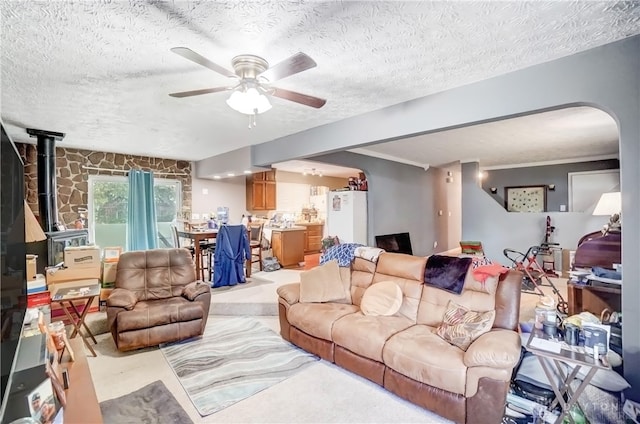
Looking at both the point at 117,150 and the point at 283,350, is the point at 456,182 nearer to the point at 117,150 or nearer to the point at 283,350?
the point at 283,350

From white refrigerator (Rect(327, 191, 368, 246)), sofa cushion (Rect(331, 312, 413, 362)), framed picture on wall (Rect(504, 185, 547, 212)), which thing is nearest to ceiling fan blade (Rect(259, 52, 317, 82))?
sofa cushion (Rect(331, 312, 413, 362))

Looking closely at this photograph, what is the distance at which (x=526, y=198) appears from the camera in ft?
24.8

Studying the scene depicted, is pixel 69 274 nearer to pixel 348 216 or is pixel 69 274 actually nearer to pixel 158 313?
pixel 158 313

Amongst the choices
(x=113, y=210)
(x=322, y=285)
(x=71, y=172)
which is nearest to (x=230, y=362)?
(x=322, y=285)

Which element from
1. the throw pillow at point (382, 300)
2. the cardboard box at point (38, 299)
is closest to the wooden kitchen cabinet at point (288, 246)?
the throw pillow at point (382, 300)

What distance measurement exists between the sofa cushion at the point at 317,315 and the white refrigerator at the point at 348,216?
243cm

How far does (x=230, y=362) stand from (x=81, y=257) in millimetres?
2160

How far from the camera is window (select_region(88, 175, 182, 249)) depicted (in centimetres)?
559

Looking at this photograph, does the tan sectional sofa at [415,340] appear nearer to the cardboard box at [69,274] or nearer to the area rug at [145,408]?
the area rug at [145,408]

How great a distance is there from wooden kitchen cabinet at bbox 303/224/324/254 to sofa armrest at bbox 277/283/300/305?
3.86 metres

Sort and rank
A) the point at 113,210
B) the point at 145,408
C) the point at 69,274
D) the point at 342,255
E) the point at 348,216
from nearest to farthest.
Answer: the point at 145,408
the point at 69,274
the point at 342,255
the point at 348,216
the point at 113,210

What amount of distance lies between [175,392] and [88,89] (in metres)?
2.63

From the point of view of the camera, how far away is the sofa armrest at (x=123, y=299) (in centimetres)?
298

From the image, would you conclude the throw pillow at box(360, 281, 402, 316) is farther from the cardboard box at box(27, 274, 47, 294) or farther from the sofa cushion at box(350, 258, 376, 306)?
the cardboard box at box(27, 274, 47, 294)
